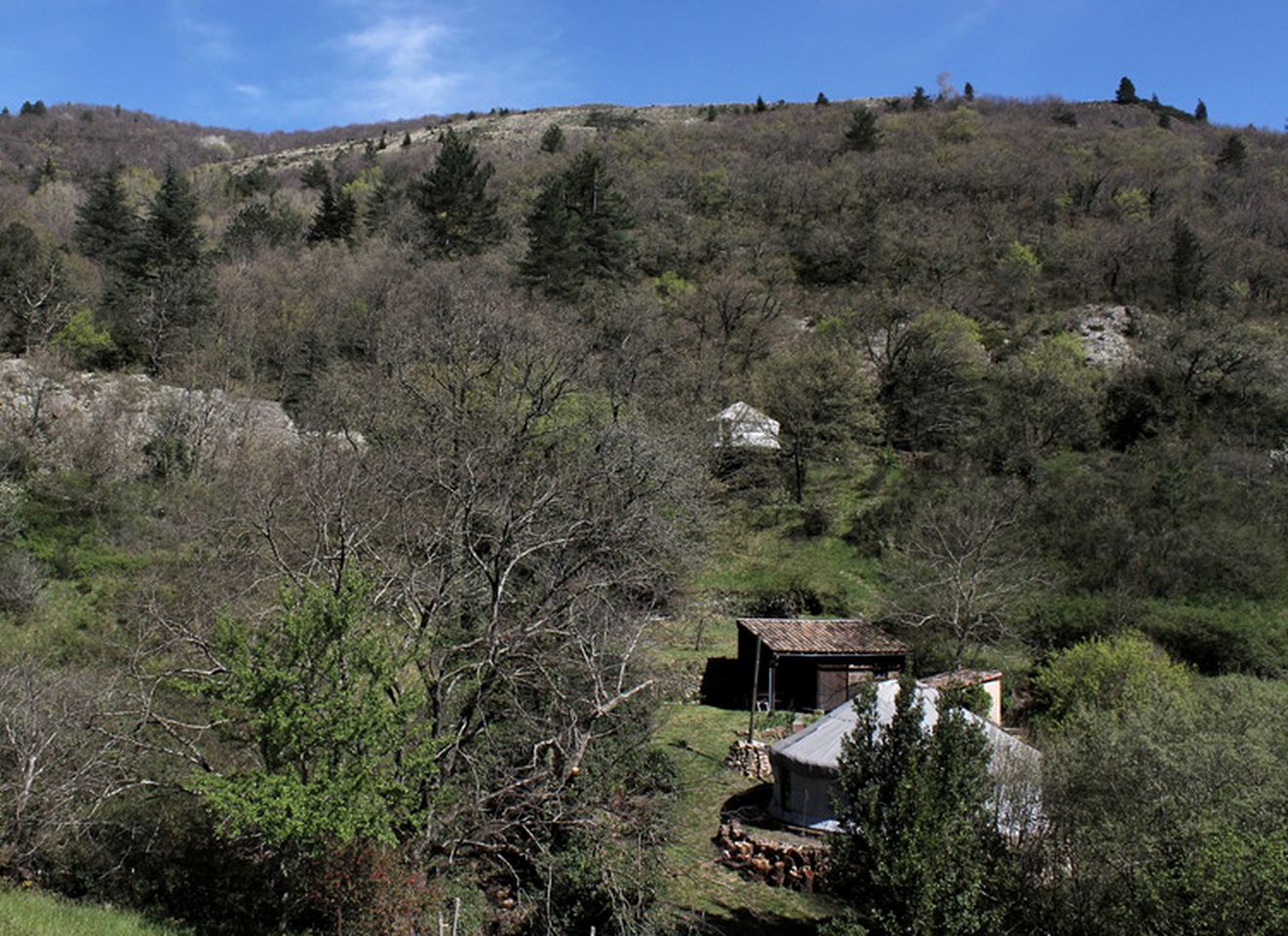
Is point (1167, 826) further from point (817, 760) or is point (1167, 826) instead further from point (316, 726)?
point (316, 726)

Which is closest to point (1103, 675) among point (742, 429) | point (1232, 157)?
point (742, 429)

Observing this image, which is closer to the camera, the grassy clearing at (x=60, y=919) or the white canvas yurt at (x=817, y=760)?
the grassy clearing at (x=60, y=919)

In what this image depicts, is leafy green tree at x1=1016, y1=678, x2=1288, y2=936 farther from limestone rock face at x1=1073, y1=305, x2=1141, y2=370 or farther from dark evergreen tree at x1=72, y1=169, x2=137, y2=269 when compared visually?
dark evergreen tree at x1=72, y1=169, x2=137, y2=269

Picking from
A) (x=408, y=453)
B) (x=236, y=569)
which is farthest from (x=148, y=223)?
(x=236, y=569)

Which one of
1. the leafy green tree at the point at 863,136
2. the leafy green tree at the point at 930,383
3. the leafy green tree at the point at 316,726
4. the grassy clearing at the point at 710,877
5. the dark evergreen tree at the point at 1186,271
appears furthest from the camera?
the leafy green tree at the point at 863,136

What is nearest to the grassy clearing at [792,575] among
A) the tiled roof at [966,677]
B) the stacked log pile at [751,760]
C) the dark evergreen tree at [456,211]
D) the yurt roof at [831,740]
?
the tiled roof at [966,677]

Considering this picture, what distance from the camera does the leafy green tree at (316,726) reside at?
10.3m

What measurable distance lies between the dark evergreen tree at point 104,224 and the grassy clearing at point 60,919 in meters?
43.0

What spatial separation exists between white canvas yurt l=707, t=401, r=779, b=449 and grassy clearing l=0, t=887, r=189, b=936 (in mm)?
26916

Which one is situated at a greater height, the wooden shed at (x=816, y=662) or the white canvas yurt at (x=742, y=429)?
the white canvas yurt at (x=742, y=429)

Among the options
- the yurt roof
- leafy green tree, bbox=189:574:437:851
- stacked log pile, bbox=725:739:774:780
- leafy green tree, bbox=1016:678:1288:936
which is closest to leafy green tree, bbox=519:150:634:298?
stacked log pile, bbox=725:739:774:780

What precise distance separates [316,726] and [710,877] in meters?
8.08

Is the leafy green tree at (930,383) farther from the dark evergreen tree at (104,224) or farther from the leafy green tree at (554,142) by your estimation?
the leafy green tree at (554,142)

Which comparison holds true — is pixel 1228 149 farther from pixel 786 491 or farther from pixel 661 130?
pixel 786 491
